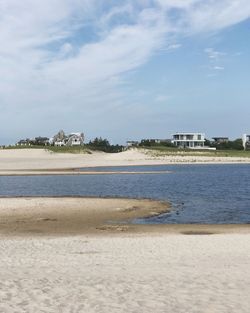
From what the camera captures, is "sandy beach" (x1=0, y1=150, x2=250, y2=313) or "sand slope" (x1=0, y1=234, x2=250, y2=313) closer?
"sand slope" (x1=0, y1=234, x2=250, y2=313)

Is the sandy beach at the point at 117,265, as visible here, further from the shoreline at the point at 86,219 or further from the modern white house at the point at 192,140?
the modern white house at the point at 192,140

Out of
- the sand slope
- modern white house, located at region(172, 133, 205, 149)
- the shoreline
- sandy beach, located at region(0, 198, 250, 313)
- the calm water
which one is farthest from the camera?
modern white house, located at region(172, 133, 205, 149)

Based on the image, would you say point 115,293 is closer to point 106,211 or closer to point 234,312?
point 234,312

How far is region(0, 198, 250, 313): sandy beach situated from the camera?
9.68 metres

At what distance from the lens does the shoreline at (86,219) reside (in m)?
22.4

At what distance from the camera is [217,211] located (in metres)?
31.0

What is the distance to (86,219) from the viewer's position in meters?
26.5

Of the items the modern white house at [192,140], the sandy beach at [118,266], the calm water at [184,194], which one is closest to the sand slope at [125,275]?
the sandy beach at [118,266]

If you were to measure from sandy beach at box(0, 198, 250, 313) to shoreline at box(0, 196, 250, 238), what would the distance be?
49mm

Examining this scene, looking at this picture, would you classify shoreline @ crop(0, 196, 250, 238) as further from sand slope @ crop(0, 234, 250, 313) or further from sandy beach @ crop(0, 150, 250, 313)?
sand slope @ crop(0, 234, 250, 313)

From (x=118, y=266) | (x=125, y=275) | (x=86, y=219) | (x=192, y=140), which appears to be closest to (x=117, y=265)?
(x=118, y=266)

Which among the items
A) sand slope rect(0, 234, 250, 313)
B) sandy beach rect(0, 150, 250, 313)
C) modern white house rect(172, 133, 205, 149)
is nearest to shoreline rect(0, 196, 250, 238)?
sandy beach rect(0, 150, 250, 313)

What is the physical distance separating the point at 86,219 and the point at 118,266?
1289 centimetres

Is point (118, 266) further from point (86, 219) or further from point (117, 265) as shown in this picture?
point (86, 219)
